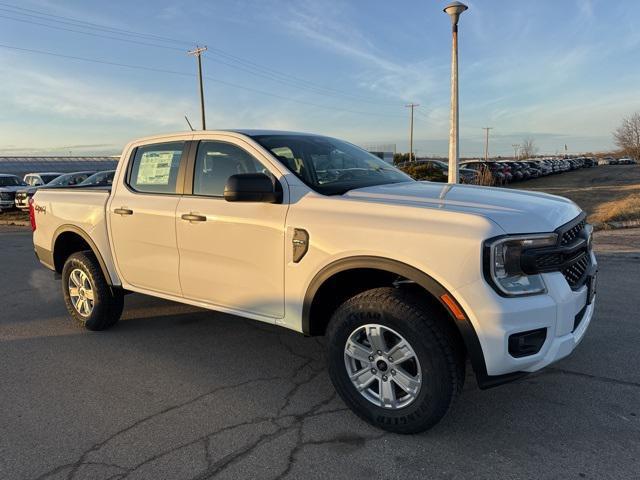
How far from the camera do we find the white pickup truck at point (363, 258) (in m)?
2.68

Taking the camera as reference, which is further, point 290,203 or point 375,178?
point 375,178

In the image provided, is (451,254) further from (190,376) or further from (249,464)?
(190,376)

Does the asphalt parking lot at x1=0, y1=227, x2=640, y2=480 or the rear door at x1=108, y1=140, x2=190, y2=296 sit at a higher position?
the rear door at x1=108, y1=140, x2=190, y2=296

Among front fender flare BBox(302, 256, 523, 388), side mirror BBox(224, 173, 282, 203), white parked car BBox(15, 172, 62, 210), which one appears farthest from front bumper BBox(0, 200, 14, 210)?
front fender flare BBox(302, 256, 523, 388)

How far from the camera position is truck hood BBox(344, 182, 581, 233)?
2.76 m

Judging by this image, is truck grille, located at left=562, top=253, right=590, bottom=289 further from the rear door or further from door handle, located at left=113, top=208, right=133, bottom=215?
door handle, located at left=113, top=208, right=133, bottom=215

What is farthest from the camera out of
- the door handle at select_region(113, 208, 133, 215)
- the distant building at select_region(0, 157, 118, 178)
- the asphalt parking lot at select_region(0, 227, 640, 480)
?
the distant building at select_region(0, 157, 118, 178)

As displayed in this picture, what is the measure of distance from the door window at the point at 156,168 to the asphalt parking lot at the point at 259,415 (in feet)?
4.80

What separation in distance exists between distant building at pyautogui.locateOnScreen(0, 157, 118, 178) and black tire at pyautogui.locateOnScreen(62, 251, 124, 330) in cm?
5640

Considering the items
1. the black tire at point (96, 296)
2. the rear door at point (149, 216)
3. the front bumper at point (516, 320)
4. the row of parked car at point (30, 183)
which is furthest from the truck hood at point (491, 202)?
the row of parked car at point (30, 183)

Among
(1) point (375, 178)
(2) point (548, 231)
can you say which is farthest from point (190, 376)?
(2) point (548, 231)

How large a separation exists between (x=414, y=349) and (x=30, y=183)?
22950mm

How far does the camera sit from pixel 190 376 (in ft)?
13.0

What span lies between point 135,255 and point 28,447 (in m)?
1.85
